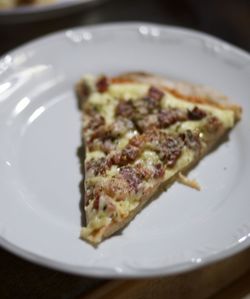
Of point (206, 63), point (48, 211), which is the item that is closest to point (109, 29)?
point (206, 63)

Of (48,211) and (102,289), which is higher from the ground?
(48,211)

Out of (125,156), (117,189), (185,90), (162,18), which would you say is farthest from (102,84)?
(162,18)

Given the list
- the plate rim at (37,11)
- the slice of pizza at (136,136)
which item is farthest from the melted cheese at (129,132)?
the plate rim at (37,11)

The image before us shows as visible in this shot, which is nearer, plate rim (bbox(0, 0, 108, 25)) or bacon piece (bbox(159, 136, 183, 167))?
bacon piece (bbox(159, 136, 183, 167))

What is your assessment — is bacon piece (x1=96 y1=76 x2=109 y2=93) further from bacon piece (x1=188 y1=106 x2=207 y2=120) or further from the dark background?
the dark background

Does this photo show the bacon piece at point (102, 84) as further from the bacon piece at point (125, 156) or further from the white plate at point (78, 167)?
the bacon piece at point (125, 156)

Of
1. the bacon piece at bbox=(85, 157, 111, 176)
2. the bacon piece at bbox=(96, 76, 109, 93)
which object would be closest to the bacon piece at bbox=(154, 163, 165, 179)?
the bacon piece at bbox=(85, 157, 111, 176)

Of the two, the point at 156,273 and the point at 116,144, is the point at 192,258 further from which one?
the point at 116,144
